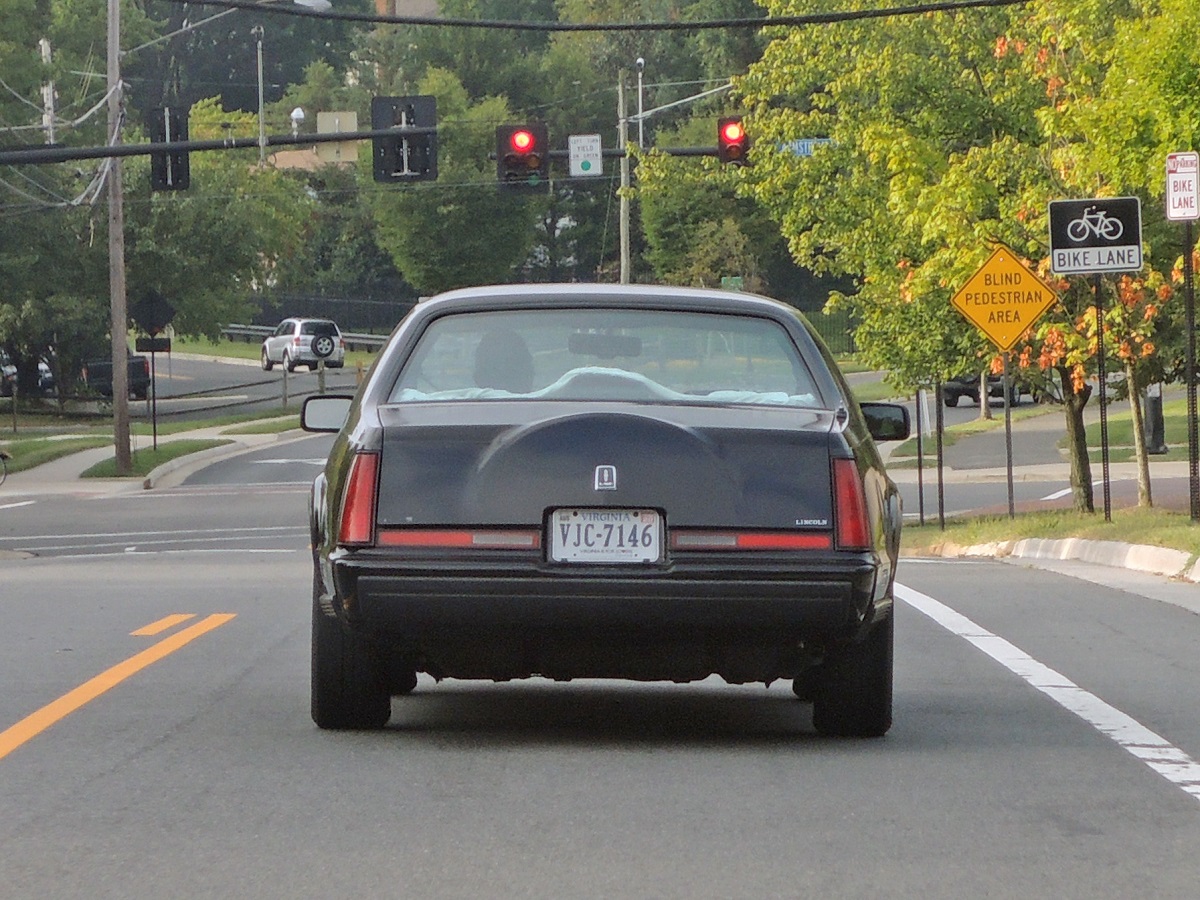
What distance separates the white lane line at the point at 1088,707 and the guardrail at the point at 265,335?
79101 millimetres

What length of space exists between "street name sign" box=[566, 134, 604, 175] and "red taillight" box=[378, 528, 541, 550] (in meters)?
28.6

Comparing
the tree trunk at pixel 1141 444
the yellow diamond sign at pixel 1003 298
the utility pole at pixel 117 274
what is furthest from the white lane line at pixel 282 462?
the yellow diamond sign at pixel 1003 298

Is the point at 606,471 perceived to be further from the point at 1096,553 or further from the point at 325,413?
the point at 1096,553

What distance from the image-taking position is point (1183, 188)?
17.2 metres

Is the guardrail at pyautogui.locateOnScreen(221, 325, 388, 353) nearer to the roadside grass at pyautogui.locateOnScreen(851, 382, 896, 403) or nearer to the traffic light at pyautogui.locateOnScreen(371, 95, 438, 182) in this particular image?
the roadside grass at pyautogui.locateOnScreen(851, 382, 896, 403)

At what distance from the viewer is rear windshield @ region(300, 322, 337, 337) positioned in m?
74.4

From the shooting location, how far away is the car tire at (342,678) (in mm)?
7574

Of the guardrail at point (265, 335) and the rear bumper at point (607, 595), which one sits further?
the guardrail at point (265, 335)

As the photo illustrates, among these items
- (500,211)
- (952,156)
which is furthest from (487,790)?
(500,211)

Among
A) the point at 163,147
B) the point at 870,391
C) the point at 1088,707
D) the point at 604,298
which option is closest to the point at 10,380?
the point at 870,391

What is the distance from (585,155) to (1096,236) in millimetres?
17237

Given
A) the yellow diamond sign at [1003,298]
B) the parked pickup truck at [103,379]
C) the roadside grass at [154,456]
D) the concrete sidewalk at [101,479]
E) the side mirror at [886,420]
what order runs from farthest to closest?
the parked pickup truck at [103,379]
the roadside grass at [154,456]
the concrete sidewalk at [101,479]
the yellow diamond sign at [1003,298]
the side mirror at [886,420]

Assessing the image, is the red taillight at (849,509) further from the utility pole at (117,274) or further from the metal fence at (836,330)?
the metal fence at (836,330)

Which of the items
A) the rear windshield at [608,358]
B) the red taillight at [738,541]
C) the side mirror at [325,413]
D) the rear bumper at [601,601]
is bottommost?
the rear bumper at [601,601]
